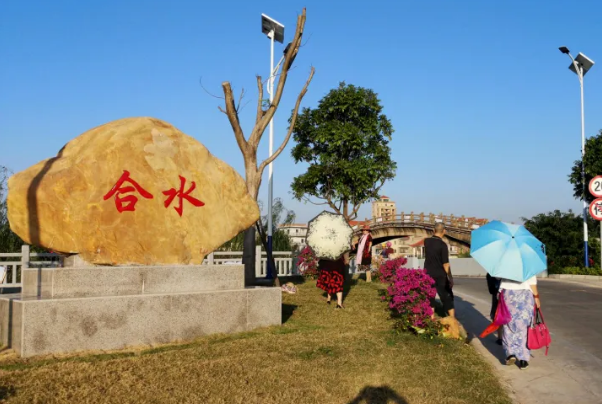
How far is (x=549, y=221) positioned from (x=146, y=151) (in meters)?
26.0

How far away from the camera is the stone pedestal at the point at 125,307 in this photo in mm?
7758

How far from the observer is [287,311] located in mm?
12398

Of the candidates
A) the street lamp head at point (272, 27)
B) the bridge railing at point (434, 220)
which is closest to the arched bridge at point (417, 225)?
the bridge railing at point (434, 220)

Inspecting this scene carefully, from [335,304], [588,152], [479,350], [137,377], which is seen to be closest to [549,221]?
[588,152]

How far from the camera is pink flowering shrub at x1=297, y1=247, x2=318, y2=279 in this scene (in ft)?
63.9

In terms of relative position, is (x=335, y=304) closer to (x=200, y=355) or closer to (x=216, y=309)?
(x=216, y=309)

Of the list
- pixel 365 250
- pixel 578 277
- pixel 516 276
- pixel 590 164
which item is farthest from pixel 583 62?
pixel 516 276

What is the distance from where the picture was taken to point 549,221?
1196 inches

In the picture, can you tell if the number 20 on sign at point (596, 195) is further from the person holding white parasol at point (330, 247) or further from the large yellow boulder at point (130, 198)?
the large yellow boulder at point (130, 198)

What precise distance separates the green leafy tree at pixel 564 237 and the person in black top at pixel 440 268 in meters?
19.8

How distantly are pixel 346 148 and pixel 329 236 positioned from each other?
21.6 m

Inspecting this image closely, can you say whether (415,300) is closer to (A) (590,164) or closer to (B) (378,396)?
(B) (378,396)

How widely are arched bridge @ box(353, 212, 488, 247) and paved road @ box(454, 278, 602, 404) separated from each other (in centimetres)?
3679

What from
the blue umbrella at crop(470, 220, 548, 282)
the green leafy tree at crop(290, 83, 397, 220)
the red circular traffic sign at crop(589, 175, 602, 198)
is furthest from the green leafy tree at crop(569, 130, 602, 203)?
the blue umbrella at crop(470, 220, 548, 282)
